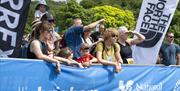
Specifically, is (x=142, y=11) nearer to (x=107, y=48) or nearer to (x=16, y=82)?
(x=107, y=48)

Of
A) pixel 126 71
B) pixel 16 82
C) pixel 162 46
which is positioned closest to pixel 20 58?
pixel 16 82

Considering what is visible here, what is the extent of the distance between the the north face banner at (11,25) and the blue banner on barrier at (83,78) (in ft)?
0.57

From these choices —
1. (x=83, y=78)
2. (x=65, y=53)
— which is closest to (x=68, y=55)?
(x=65, y=53)

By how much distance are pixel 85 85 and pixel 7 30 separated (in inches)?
81.2

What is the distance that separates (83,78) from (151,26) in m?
3.21

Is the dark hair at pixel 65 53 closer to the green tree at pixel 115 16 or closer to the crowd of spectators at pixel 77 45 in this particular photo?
the crowd of spectators at pixel 77 45

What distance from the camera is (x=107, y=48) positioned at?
9312 mm

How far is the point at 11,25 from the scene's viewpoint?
7320 mm

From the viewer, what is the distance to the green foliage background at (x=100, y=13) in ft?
232

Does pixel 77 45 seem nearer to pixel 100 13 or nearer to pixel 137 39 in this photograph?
pixel 137 39

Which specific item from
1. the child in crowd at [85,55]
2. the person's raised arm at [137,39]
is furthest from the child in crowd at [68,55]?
the person's raised arm at [137,39]

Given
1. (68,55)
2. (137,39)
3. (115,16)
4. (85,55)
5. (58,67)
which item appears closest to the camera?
(58,67)

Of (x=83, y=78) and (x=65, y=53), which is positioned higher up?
(x=65, y=53)

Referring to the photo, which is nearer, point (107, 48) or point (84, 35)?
point (107, 48)
